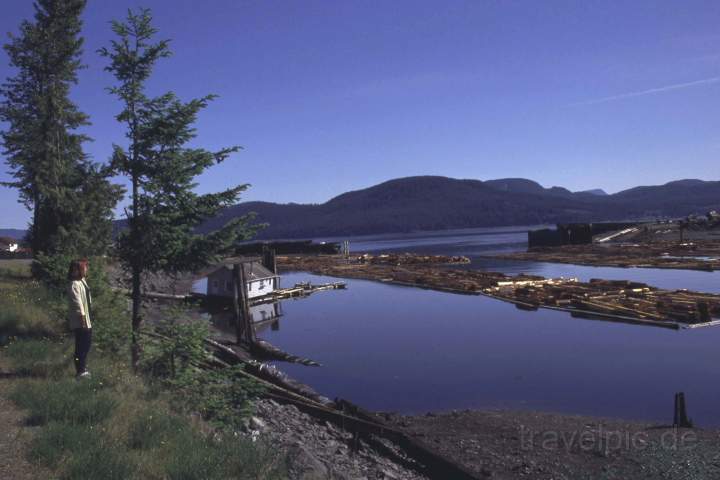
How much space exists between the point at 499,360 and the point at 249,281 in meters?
22.7

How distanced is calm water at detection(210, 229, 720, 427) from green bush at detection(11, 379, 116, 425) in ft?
37.6

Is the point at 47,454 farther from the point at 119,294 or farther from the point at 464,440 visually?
the point at 464,440

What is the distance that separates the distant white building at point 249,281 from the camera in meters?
41.2

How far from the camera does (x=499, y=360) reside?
2566 centimetres

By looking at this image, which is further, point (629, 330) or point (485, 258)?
point (485, 258)

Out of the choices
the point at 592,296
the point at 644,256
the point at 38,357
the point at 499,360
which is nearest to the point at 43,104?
the point at 38,357

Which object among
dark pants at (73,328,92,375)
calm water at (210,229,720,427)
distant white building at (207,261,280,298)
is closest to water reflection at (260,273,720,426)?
calm water at (210,229,720,427)

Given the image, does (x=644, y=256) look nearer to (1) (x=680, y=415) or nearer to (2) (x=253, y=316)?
(2) (x=253, y=316)

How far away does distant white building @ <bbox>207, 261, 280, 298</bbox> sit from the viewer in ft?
135

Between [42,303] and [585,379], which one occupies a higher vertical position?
[42,303]

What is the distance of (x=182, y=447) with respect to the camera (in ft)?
24.5

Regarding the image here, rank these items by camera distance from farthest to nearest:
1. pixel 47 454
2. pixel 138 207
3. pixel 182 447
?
pixel 138 207, pixel 182 447, pixel 47 454

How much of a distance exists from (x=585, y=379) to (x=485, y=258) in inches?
2946

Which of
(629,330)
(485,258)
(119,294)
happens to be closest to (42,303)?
(119,294)
